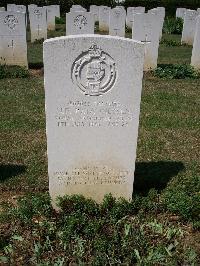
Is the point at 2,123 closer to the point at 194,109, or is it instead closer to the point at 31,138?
the point at 31,138

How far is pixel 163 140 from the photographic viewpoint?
716 cm

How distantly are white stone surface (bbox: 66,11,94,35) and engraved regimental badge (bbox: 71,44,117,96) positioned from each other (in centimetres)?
939

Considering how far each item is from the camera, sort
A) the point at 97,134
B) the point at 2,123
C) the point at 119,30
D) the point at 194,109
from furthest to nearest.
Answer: the point at 119,30, the point at 194,109, the point at 2,123, the point at 97,134

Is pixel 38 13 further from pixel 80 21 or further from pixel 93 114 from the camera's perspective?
pixel 93 114

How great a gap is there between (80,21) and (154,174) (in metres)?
8.78

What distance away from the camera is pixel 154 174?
576cm

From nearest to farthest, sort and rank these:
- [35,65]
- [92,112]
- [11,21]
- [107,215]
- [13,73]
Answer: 1. [92,112]
2. [107,215]
3. [13,73]
4. [11,21]
5. [35,65]

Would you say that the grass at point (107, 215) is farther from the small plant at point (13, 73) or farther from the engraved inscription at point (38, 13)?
the engraved inscription at point (38, 13)

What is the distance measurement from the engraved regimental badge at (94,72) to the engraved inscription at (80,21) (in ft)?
31.1

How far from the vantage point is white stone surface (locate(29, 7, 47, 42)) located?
16.6 metres

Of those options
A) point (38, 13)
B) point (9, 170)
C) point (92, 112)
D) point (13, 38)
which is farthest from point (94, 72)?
point (38, 13)

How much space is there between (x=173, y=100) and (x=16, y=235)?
6060 millimetres

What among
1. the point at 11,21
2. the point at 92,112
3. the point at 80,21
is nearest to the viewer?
the point at 92,112

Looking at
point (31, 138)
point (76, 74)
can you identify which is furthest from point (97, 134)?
point (31, 138)
